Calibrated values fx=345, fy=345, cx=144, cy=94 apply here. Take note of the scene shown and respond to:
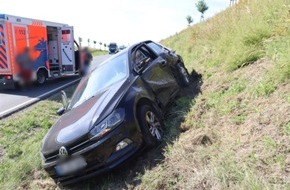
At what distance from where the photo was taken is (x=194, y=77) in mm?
8602

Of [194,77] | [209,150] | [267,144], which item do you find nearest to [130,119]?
[209,150]

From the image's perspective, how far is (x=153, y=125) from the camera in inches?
206

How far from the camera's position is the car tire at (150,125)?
4871 millimetres

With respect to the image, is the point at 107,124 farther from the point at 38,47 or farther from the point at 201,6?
the point at 201,6

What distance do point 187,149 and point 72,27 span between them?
1410 centimetres

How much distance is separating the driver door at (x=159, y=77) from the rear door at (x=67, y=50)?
10.3 m

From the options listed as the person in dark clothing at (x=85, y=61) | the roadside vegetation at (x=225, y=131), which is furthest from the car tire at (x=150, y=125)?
the person in dark clothing at (x=85, y=61)

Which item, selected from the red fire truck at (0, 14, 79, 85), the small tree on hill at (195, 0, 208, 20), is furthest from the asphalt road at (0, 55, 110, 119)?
the small tree on hill at (195, 0, 208, 20)

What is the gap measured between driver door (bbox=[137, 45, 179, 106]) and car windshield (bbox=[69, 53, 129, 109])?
42cm

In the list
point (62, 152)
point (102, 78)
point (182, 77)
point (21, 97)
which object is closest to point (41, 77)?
point (21, 97)

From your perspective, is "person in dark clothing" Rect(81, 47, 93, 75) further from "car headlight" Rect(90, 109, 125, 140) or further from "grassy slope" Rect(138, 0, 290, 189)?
"car headlight" Rect(90, 109, 125, 140)

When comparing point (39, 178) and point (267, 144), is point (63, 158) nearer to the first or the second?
point (39, 178)

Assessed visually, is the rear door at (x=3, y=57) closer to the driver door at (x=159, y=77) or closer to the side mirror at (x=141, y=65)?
the driver door at (x=159, y=77)

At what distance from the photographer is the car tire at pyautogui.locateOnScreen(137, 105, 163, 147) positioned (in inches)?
192
